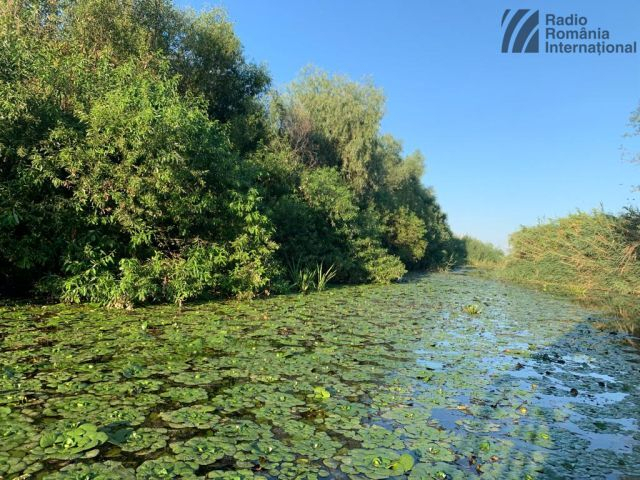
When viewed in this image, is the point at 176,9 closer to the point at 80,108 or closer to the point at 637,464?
the point at 80,108

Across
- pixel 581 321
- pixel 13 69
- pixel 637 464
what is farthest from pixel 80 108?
Answer: pixel 581 321

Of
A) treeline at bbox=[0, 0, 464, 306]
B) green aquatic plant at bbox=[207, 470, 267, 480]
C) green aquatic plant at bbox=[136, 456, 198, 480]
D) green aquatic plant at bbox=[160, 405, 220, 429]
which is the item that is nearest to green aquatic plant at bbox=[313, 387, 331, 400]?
green aquatic plant at bbox=[160, 405, 220, 429]

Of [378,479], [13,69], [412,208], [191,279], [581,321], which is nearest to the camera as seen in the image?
[378,479]

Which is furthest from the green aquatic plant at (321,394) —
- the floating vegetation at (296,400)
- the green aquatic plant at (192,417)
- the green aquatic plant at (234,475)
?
the green aquatic plant at (234,475)

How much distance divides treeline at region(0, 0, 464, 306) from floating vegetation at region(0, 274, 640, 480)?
1238mm

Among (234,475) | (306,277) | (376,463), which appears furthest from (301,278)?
(234,475)

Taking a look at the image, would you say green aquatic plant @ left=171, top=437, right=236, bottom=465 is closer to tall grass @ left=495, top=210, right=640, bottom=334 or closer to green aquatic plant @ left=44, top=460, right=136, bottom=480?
green aquatic plant @ left=44, top=460, right=136, bottom=480

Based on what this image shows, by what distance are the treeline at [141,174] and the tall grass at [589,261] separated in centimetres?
1005

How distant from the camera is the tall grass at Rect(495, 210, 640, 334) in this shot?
1697cm

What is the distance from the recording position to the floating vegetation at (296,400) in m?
3.31

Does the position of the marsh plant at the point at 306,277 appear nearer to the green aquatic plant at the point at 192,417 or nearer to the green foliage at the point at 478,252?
the green aquatic plant at the point at 192,417

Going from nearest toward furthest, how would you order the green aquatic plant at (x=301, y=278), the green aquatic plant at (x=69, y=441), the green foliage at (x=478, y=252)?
the green aquatic plant at (x=69, y=441) → the green aquatic plant at (x=301, y=278) → the green foliage at (x=478, y=252)

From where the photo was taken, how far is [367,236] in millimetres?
18234

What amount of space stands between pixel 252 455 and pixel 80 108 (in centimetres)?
836
